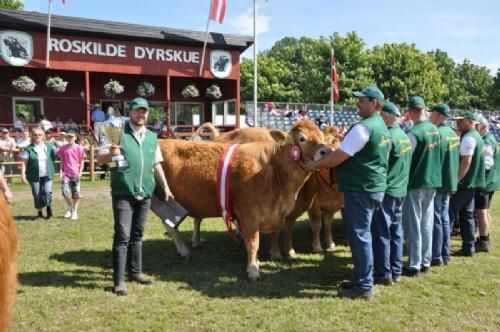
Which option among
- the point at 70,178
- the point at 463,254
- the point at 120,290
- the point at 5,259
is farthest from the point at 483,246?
the point at 70,178

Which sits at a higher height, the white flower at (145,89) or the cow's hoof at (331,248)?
the white flower at (145,89)

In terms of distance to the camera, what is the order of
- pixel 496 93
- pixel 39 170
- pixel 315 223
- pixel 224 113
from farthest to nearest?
pixel 496 93, pixel 224 113, pixel 39 170, pixel 315 223

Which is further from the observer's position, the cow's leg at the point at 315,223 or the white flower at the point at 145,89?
the white flower at the point at 145,89

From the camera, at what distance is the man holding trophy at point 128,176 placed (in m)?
4.98

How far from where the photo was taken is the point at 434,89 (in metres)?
51.3

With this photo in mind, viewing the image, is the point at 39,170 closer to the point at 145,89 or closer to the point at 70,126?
the point at 70,126

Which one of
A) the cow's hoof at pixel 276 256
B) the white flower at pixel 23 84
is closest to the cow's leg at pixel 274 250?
the cow's hoof at pixel 276 256

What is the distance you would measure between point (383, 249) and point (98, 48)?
17.3 meters

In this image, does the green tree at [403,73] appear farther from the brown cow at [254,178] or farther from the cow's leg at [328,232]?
the brown cow at [254,178]

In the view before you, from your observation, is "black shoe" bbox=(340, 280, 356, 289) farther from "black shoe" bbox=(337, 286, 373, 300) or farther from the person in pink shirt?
the person in pink shirt

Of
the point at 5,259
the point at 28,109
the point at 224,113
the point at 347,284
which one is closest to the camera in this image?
the point at 5,259

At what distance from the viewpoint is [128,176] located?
505cm

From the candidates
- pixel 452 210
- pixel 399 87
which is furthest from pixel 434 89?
pixel 452 210

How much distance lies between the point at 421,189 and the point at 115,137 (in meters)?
3.71
